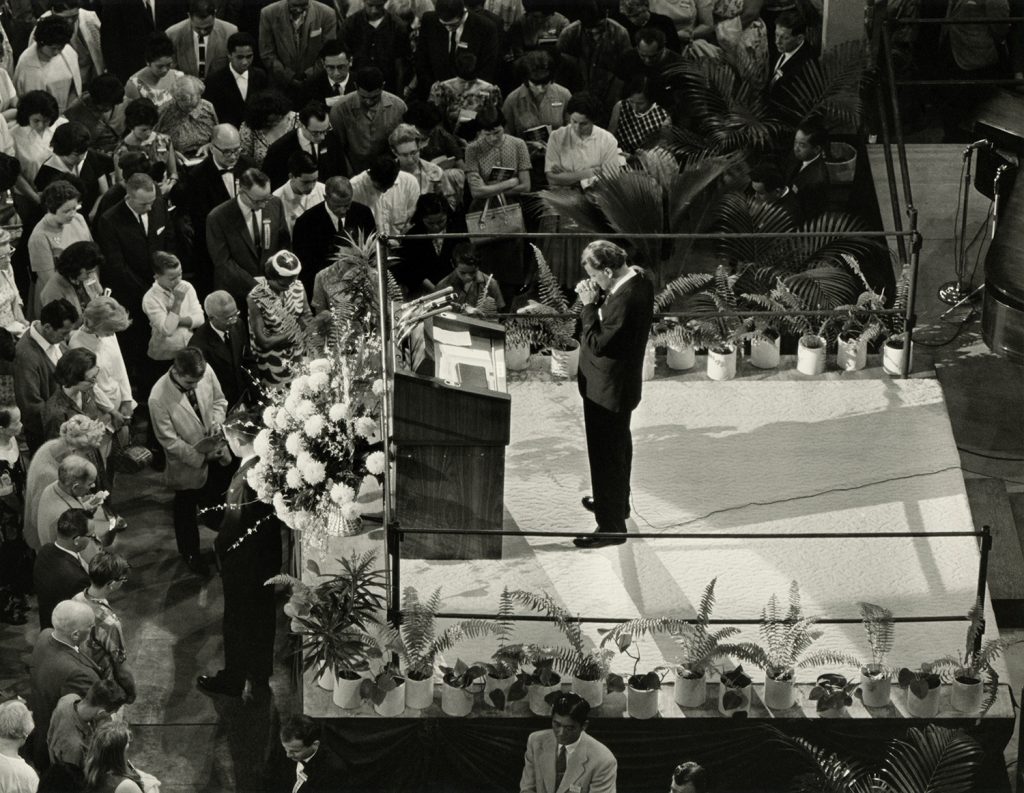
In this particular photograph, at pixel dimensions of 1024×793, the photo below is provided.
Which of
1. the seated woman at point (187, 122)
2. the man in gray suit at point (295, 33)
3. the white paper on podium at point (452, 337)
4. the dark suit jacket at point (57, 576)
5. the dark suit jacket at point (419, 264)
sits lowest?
the dark suit jacket at point (57, 576)

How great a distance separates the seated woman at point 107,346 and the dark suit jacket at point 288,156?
218 cm

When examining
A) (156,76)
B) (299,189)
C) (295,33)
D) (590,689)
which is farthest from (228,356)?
(295,33)

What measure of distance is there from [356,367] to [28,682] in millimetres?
2412

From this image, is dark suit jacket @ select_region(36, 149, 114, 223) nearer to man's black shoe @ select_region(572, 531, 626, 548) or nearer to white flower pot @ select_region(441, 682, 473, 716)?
man's black shoe @ select_region(572, 531, 626, 548)

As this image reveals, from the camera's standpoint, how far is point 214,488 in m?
11.1

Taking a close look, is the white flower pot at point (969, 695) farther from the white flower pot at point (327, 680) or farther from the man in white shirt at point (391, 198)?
the man in white shirt at point (391, 198)

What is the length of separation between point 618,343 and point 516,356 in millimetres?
2040

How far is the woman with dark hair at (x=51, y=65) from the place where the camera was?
1338cm

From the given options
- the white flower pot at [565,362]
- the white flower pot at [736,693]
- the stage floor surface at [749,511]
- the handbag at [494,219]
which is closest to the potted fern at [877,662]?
the stage floor surface at [749,511]

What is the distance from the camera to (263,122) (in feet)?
42.2

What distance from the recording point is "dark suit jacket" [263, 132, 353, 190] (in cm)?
1273

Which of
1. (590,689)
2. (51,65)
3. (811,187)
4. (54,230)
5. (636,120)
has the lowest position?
(590,689)

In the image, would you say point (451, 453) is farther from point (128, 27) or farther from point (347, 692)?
point (128, 27)

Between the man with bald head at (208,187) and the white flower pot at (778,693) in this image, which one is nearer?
the white flower pot at (778,693)
